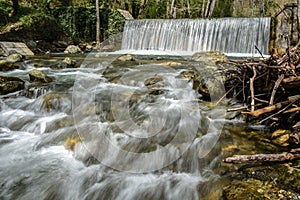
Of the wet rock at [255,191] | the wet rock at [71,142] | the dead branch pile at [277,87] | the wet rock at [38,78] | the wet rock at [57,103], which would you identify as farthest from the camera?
the wet rock at [38,78]

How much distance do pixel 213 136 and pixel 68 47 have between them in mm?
15403

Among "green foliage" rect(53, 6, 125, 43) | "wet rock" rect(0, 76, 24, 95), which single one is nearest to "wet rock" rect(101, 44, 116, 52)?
"green foliage" rect(53, 6, 125, 43)

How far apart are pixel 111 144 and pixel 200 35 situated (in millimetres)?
13866

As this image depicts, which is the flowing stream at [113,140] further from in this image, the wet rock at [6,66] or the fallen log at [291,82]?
the wet rock at [6,66]

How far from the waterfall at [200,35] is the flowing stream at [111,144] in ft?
32.2

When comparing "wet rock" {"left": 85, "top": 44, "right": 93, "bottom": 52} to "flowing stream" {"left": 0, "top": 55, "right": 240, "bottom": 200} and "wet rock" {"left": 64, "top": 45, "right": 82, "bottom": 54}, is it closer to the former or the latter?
"wet rock" {"left": 64, "top": 45, "right": 82, "bottom": 54}

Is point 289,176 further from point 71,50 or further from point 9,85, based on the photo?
point 71,50

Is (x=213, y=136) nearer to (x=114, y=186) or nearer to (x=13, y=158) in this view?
(x=114, y=186)

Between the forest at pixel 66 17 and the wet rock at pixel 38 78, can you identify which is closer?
the wet rock at pixel 38 78

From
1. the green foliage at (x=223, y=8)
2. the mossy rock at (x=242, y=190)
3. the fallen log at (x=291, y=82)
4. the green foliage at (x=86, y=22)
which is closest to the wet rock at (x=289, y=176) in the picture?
the mossy rock at (x=242, y=190)

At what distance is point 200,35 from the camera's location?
16.4 metres

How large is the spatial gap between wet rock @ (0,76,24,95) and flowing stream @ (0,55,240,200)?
32 cm

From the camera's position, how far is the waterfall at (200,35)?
14.8 m

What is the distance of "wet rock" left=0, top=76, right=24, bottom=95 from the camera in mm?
6309
